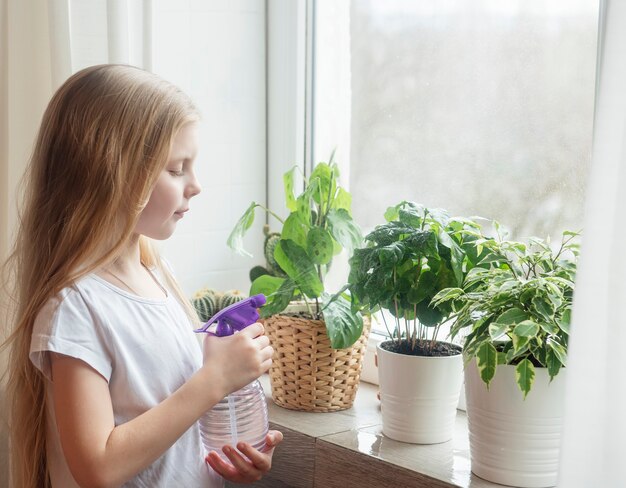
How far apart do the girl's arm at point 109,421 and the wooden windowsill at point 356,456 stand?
0.29 metres

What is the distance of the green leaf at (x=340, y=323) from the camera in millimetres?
1423

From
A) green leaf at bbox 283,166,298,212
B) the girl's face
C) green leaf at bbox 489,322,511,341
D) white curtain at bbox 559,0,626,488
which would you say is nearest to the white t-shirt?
A: the girl's face

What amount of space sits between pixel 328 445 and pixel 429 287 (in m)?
0.31

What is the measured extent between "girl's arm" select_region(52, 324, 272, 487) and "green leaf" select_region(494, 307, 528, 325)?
37 cm

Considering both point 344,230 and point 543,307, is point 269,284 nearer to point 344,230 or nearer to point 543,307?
point 344,230

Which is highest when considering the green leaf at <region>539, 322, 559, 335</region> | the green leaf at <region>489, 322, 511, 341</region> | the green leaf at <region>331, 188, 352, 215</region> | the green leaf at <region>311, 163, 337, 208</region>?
the green leaf at <region>311, 163, 337, 208</region>

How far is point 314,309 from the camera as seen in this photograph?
1546mm

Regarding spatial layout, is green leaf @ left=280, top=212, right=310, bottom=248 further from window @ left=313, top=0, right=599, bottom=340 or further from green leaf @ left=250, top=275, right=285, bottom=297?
window @ left=313, top=0, right=599, bottom=340

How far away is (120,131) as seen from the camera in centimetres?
115

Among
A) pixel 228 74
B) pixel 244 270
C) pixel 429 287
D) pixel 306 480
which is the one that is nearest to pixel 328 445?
pixel 306 480

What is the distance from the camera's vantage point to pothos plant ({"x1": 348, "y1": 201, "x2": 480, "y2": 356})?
1256mm

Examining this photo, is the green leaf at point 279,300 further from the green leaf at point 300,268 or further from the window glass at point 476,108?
the window glass at point 476,108

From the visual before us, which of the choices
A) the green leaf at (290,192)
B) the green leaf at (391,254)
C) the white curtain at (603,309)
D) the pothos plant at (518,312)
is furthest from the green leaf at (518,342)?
the green leaf at (290,192)

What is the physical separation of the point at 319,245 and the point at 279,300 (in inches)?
4.6
